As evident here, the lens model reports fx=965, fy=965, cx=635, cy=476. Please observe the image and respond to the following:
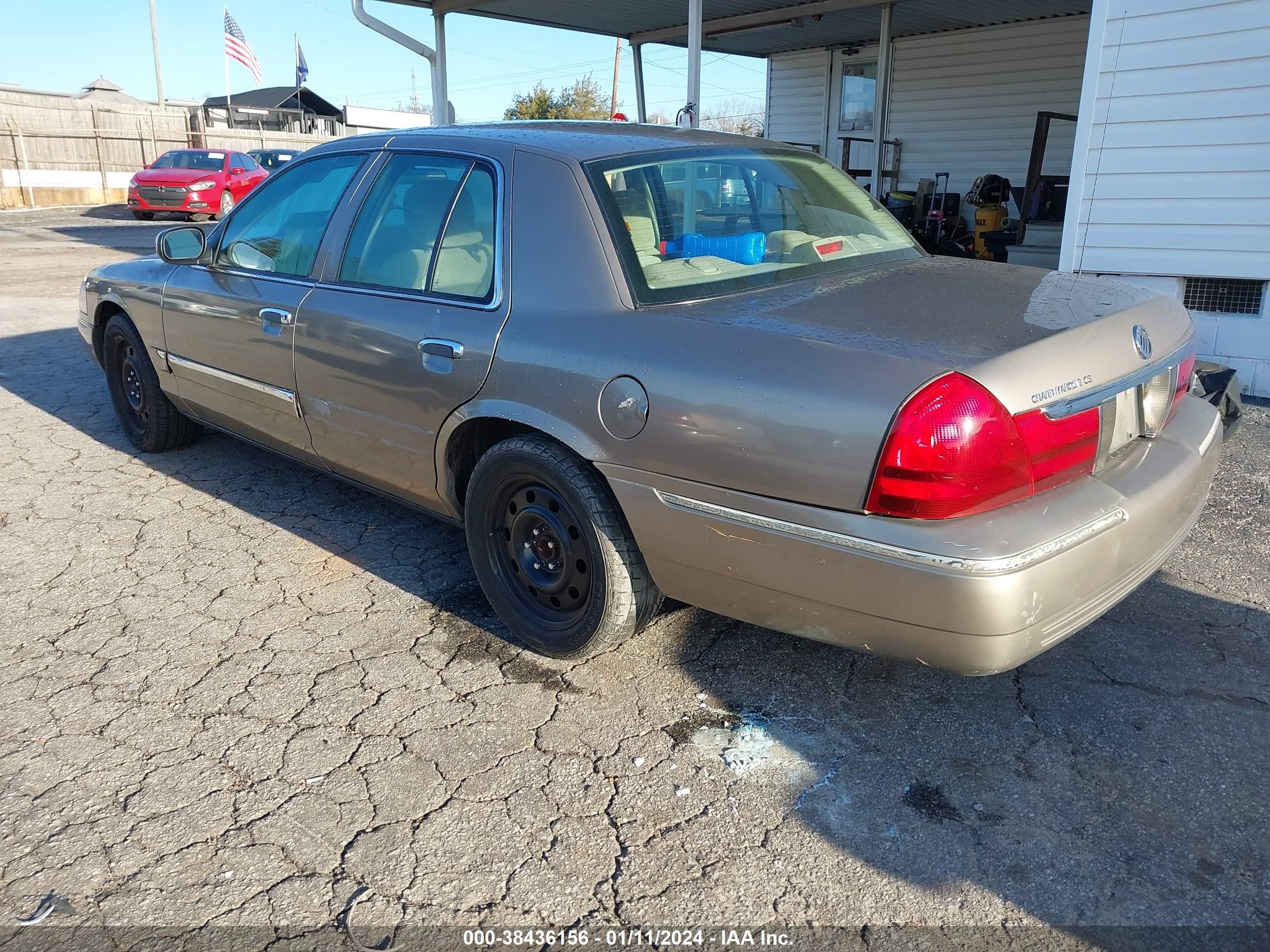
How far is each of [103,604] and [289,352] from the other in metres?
1.16

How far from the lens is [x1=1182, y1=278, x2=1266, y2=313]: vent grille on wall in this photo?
605 centimetres

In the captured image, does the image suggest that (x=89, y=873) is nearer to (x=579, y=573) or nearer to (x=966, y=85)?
(x=579, y=573)

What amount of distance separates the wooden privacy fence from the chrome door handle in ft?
72.3

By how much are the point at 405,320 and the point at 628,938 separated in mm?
2097

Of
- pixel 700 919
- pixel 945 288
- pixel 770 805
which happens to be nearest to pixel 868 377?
pixel 945 288

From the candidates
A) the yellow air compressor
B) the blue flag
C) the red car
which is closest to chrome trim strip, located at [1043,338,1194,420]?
the yellow air compressor

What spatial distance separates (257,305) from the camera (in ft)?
12.9

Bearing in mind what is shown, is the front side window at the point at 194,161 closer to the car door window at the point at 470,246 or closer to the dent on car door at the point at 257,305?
the dent on car door at the point at 257,305

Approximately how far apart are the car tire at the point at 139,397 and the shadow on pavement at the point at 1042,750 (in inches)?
84.3

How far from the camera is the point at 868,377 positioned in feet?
7.35

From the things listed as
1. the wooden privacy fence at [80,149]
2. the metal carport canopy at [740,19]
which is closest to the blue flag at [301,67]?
the wooden privacy fence at [80,149]

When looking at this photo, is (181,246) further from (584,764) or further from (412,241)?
(584,764)

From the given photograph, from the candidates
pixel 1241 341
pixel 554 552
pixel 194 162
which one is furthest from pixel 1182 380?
pixel 194 162

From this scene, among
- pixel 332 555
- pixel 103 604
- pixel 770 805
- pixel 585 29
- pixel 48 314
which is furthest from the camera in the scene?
pixel 585 29
